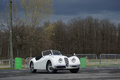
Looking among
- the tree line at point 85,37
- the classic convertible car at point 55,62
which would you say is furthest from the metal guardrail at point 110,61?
the tree line at point 85,37

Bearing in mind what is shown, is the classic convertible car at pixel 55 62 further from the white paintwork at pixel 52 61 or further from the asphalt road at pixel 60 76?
the asphalt road at pixel 60 76

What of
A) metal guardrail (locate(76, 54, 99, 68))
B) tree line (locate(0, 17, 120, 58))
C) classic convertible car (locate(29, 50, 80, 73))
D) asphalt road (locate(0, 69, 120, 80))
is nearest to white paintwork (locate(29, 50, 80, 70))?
classic convertible car (locate(29, 50, 80, 73))

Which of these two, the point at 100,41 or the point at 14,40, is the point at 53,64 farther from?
the point at 100,41

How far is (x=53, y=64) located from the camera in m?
17.5

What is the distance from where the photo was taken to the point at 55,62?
17.5 metres

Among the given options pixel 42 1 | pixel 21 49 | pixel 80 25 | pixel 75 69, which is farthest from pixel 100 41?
pixel 75 69

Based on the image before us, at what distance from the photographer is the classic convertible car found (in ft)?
57.8

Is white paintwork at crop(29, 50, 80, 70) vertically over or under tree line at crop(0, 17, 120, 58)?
under

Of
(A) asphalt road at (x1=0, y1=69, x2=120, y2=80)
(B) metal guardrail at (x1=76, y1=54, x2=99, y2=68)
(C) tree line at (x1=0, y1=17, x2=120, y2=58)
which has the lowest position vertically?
(A) asphalt road at (x1=0, y1=69, x2=120, y2=80)

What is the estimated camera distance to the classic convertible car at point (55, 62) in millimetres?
17625

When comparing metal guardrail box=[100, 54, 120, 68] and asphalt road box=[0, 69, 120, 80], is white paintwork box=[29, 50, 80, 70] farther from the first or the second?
metal guardrail box=[100, 54, 120, 68]

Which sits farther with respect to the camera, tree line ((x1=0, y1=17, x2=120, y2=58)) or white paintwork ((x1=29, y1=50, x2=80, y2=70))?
tree line ((x1=0, y1=17, x2=120, y2=58))

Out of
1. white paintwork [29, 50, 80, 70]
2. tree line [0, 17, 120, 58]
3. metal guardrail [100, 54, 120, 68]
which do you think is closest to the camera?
white paintwork [29, 50, 80, 70]

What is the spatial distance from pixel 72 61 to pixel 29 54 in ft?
93.6
